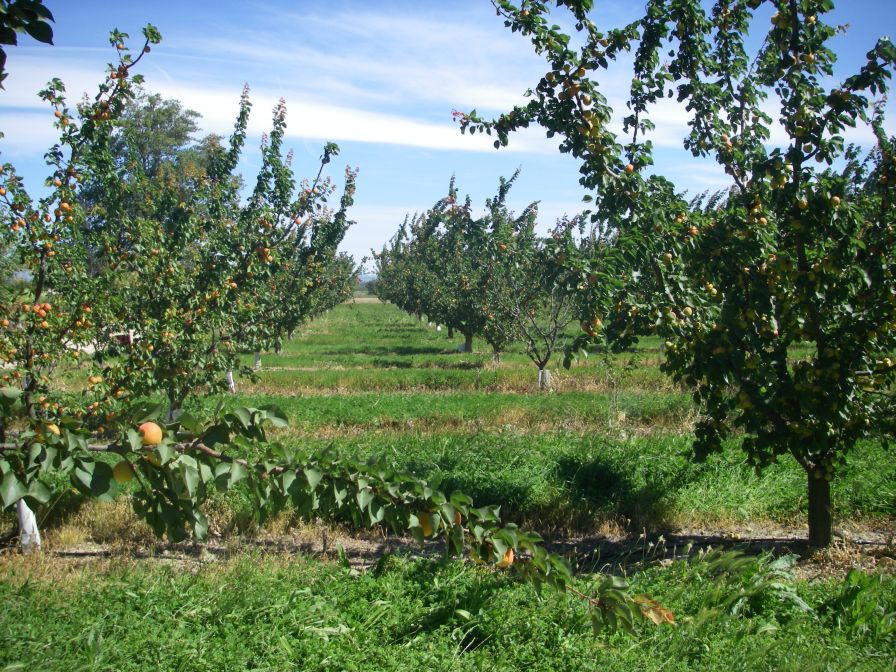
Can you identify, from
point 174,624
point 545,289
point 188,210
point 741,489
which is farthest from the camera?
point 545,289

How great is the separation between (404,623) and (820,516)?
3.97 metres

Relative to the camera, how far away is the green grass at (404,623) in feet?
11.2

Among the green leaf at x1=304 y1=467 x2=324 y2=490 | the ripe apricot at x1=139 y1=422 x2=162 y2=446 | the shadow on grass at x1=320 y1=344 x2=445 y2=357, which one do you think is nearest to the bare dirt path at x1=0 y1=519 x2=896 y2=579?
the green leaf at x1=304 y1=467 x2=324 y2=490

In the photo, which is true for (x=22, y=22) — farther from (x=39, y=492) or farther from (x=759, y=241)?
(x=759, y=241)

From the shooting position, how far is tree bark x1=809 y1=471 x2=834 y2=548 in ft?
19.2

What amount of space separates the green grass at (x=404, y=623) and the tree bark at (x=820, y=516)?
1155mm

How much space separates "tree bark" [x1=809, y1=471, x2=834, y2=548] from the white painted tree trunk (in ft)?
21.9

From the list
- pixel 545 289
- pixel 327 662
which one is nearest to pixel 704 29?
pixel 327 662

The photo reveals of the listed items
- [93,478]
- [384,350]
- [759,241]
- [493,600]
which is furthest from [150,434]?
[384,350]

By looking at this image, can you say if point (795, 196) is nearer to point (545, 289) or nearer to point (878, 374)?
point (878, 374)

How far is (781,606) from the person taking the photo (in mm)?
4316

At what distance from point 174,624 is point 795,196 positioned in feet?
17.2

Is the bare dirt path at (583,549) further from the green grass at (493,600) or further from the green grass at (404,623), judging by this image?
the green grass at (404,623)

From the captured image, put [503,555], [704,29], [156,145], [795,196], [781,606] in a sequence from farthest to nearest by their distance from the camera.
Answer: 1. [156,145]
2. [704,29]
3. [795,196]
4. [781,606]
5. [503,555]
